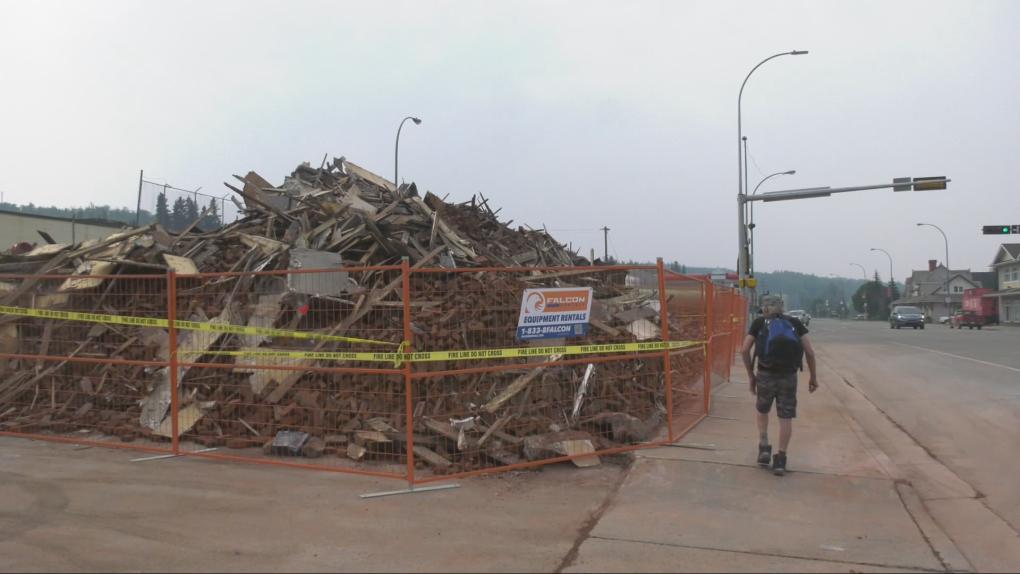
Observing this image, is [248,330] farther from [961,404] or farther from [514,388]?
[961,404]

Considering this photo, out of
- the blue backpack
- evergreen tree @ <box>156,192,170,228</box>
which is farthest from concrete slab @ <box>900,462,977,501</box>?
evergreen tree @ <box>156,192,170,228</box>

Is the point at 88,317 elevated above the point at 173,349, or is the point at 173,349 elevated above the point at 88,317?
the point at 88,317

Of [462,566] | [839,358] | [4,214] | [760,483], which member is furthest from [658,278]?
[4,214]

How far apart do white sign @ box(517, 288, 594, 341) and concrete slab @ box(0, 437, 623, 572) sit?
1.29 m

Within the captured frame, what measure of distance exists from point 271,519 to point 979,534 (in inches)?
203

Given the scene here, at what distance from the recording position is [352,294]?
7484 millimetres

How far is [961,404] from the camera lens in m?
10.7

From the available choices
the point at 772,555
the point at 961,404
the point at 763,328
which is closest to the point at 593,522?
the point at 772,555

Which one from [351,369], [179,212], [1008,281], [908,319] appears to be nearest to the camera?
[351,369]

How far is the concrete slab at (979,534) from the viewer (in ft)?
14.4

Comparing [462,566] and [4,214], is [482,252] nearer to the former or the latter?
[462,566]

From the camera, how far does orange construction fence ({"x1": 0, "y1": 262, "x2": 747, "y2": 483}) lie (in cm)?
647

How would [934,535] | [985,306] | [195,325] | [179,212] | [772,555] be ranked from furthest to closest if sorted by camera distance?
[985,306] < [179,212] < [195,325] < [934,535] < [772,555]

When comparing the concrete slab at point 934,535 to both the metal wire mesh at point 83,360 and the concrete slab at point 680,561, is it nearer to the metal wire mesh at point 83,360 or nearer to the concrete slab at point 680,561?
the concrete slab at point 680,561
